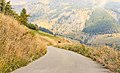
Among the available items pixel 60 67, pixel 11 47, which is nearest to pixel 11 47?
pixel 11 47

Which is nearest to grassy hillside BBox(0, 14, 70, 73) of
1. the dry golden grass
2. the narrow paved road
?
the dry golden grass

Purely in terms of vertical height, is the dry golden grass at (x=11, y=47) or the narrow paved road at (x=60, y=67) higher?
the dry golden grass at (x=11, y=47)

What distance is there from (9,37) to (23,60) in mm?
2835

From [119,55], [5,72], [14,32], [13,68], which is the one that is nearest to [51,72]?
[13,68]

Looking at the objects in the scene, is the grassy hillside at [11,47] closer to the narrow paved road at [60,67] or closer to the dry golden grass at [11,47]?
the dry golden grass at [11,47]

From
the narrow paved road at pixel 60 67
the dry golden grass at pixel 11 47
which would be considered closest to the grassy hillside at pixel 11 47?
the dry golden grass at pixel 11 47

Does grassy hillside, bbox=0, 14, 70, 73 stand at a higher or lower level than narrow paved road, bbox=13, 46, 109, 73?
higher

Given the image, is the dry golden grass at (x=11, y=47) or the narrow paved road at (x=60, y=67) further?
the narrow paved road at (x=60, y=67)

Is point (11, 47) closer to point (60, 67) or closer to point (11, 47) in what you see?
point (11, 47)

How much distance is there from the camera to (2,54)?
18.4 m

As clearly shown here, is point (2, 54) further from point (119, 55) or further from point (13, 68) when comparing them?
point (119, 55)

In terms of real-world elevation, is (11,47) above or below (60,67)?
above

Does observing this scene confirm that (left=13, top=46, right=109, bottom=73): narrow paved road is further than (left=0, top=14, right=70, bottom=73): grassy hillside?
Yes

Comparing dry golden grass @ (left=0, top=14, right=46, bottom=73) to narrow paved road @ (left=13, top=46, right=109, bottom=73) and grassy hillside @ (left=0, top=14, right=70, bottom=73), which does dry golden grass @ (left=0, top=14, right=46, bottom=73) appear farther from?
narrow paved road @ (left=13, top=46, right=109, bottom=73)
